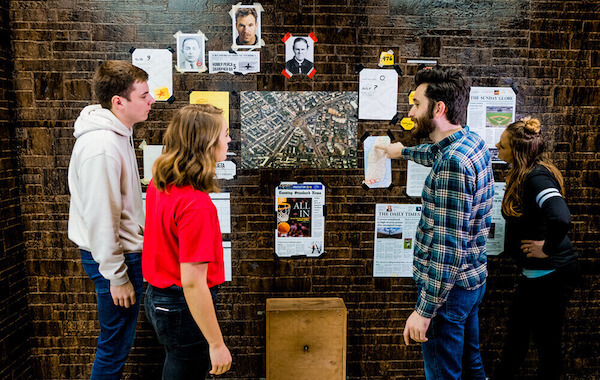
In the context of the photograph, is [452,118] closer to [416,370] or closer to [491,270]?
[491,270]

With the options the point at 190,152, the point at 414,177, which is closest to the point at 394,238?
the point at 414,177

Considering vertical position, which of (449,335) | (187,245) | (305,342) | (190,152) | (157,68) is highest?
(157,68)

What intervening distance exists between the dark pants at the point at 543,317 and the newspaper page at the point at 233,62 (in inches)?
89.8

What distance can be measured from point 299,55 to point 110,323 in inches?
81.2

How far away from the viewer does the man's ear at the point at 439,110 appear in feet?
6.31

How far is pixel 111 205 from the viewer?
2.01 metres

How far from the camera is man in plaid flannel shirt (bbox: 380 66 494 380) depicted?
1.76m

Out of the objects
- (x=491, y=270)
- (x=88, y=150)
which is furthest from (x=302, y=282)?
(x=88, y=150)

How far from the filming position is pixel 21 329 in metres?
2.75

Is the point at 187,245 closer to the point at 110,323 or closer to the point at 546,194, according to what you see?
the point at 110,323

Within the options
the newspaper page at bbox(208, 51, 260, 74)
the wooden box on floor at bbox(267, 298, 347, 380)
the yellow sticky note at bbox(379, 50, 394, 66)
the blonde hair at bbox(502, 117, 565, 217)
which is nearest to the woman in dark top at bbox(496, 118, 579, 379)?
the blonde hair at bbox(502, 117, 565, 217)

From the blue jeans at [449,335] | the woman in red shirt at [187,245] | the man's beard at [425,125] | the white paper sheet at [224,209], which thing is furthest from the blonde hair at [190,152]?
the blue jeans at [449,335]

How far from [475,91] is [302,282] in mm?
1883

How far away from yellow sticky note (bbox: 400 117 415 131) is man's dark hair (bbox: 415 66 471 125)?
2.76 ft
